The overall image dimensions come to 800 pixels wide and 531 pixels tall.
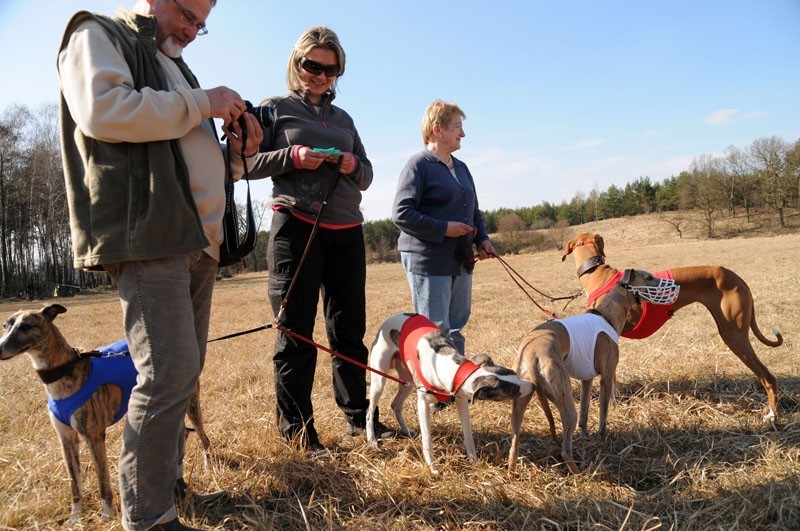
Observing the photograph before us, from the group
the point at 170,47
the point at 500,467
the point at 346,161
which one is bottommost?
the point at 500,467

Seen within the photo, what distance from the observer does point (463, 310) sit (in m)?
4.89

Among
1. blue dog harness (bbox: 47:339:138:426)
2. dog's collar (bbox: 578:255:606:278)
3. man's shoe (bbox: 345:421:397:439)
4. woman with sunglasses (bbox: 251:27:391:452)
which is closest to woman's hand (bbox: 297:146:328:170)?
woman with sunglasses (bbox: 251:27:391:452)

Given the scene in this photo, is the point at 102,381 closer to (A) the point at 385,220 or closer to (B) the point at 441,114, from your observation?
(B) the point at 441,114

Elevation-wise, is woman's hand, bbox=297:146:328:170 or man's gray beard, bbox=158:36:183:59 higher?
man's gray beard, bbox=158:36:183:59

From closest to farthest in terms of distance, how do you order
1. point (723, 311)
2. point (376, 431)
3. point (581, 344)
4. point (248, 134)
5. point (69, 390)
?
point (248, 134)
point (69, 390)
point (581, 344)
point (376, 431)
point (723, 311)

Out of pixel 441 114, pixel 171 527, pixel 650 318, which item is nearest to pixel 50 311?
pixel 171 527

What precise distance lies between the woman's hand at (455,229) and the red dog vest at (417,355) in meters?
0.98

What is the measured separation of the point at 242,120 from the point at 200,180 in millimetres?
500

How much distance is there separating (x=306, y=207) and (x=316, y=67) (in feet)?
3.42

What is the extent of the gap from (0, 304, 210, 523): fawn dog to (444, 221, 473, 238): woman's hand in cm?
285

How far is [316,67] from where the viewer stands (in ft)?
11.4

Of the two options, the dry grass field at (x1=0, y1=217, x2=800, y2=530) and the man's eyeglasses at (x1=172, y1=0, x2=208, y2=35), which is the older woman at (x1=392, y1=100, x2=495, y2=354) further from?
the man's eyeglasses at (x1=172, y1=0, x2=208, y2=35)

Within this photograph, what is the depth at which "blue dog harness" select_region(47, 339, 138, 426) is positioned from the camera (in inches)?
105

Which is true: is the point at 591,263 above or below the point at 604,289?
above
